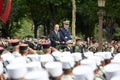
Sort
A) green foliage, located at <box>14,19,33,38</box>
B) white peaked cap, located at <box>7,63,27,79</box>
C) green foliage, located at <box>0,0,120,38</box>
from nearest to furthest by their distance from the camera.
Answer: white peaked cap, located at <box>7,63,27,79</box>
green foliage, located at <box>0,0,120,38</box>
green foliage, located at <box>14,19,33,38</box>

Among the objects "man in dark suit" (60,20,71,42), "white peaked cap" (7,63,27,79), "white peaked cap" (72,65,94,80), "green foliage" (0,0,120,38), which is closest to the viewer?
"white peaked cap" (72,65,94,80)

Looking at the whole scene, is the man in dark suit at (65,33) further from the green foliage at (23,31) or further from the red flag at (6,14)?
the green foliage at (23,31)

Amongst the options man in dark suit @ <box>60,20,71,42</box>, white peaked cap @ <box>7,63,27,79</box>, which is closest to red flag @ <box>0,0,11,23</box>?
man in dark suit @ <box>60,20,71,42</box>

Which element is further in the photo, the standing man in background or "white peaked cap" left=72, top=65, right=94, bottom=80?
the standing man in background

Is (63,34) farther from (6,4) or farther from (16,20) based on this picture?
(16,20)

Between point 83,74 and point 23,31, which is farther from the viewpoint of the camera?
point 23,31

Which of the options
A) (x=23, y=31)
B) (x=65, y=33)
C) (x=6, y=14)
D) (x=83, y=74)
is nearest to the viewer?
(x=83, y=74)

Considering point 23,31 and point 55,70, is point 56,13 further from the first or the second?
point 55,70

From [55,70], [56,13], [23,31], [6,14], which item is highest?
[55,70]

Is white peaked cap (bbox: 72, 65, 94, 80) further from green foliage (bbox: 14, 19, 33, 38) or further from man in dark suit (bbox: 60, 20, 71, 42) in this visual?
green foliage (bbox: 14, 19, 33, 38)

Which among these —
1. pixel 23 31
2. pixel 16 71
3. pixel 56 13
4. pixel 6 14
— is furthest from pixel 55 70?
pixel 23 31

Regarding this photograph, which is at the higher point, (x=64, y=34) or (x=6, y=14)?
(x=6, y=14)

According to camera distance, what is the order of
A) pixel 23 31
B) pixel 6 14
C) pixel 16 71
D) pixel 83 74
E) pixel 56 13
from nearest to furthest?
1. pixel 83 74
2. pixel 16 71
3. pixel 6 14
4. pixel 56 13
5. pixel 23 31

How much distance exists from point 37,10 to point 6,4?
3170 centimetres
